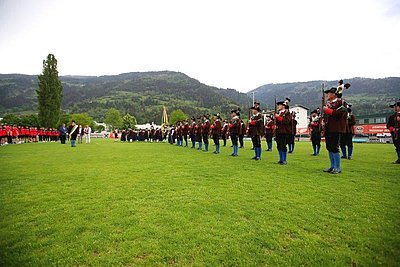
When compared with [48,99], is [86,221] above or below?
below

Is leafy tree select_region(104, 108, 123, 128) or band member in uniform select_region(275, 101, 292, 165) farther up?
leafy tree select_region(104, 108, 123, 128)

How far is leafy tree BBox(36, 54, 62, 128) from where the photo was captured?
58062mm

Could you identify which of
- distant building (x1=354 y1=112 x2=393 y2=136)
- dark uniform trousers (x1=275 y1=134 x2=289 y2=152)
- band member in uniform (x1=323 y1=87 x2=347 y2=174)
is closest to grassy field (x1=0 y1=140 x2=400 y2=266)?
band member in uniform (x1=323 y1=87 x2=347 y2=174)

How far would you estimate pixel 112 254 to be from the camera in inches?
124

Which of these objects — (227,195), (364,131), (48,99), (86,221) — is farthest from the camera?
(48,99)

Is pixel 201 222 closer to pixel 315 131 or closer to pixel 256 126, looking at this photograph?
pixel 256 126

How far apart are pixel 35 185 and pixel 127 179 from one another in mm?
2282

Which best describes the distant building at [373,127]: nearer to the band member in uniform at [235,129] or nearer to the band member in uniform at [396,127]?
the band member in uniform at [396,127]

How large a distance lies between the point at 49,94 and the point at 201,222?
6534 cm

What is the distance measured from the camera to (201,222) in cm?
398

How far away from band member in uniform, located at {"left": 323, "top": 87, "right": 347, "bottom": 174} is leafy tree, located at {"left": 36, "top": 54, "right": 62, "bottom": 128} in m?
62.5

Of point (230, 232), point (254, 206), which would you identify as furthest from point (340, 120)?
point (230, 232)

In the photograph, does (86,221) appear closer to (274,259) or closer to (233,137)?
(274,259)

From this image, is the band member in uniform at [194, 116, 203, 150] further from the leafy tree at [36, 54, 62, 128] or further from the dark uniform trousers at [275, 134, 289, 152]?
the leafy tree at [36, 54, 62, 128]
